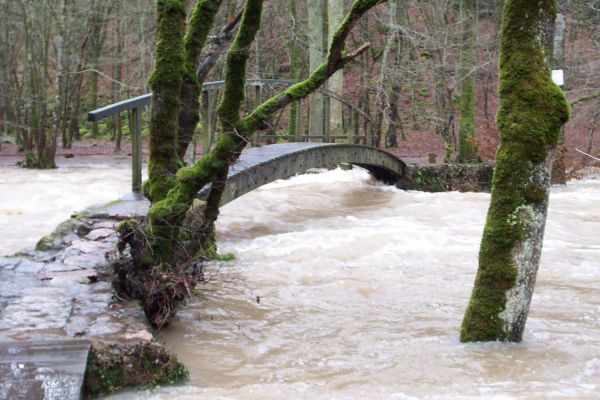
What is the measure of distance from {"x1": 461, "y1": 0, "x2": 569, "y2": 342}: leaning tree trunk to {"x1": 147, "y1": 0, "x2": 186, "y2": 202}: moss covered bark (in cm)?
285

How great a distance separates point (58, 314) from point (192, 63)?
9.70 feet

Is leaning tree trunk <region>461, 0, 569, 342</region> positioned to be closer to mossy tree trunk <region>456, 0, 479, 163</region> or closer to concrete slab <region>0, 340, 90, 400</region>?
concrete slab <region>0, 340, 90, 400</region>

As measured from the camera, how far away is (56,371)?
13.7 feet

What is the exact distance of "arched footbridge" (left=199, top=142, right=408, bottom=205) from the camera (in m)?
10.7

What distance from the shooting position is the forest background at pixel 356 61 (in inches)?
764

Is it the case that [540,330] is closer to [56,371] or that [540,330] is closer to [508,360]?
[508,360]

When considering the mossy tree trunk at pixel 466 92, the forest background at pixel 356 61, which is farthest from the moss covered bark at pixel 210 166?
the mossy tree trunk at pixel 466 92

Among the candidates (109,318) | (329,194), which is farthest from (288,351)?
(329,194)

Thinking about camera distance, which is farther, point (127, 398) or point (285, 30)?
point (285, 30)

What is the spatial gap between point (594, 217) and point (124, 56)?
19.0 metres

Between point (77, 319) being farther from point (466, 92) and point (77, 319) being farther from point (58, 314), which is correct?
point (466, 92)

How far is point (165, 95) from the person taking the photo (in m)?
6.62

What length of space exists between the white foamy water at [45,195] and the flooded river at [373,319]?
2.82 metres

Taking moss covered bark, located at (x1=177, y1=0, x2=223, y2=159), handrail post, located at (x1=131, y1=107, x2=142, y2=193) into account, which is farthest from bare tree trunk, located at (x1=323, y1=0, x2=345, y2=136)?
moss covered bark, located at (x1=177, y1=0, x2=223, y2=159)
